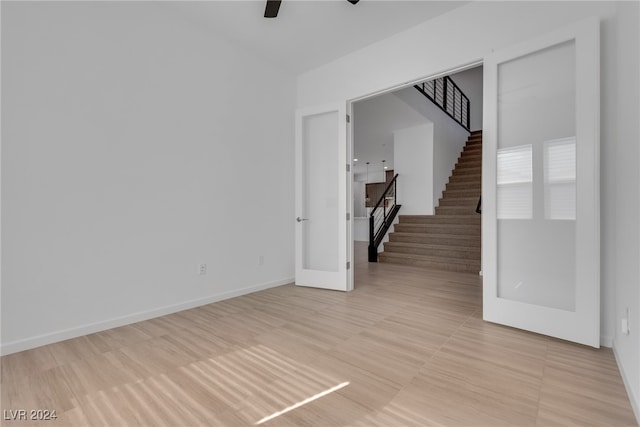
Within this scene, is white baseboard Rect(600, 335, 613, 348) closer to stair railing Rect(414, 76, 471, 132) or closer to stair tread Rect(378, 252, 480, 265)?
stair tread Rect(378, 252, 480, 265)

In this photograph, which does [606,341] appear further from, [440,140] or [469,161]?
[469,161]

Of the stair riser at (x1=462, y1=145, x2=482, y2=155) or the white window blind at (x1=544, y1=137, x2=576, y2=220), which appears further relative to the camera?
the stair riser at (x1=462, y1=145, x2=482, y2=155)

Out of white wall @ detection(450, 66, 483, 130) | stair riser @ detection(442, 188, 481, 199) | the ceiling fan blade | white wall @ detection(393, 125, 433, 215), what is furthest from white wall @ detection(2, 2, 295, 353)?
white wall @ detection(450, 66, 483, 130)

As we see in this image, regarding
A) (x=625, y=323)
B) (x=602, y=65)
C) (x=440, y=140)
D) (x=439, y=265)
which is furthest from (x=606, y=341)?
(x=440, y=140)

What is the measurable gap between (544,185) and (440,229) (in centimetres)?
397

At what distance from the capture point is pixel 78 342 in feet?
7.75

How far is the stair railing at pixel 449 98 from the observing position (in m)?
7.18

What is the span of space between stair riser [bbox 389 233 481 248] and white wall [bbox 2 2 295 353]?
3.67m

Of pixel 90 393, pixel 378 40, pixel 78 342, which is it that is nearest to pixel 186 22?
pixel 378 40

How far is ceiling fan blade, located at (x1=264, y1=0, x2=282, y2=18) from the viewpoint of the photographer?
2691mm

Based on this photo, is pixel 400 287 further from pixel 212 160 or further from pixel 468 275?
pixel 212 160

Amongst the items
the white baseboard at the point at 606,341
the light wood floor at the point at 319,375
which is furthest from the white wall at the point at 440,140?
the white baseboard at the point at 606,341

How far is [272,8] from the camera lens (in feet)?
9.14

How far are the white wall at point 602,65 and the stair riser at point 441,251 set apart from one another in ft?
10.4
